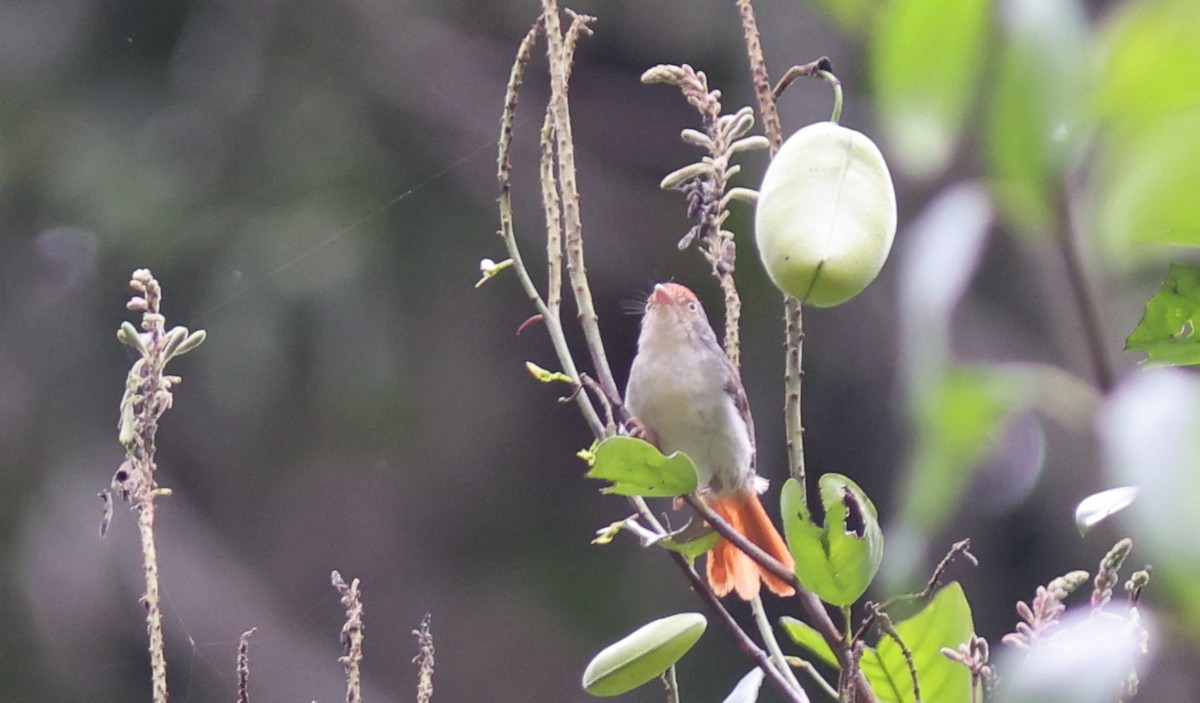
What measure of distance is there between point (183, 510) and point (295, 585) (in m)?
0.55

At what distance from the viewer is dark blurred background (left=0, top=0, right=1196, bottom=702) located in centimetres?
502

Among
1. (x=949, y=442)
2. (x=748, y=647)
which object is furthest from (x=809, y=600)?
(x=949, y=442)

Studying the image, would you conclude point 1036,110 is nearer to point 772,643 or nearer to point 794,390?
point 794,390

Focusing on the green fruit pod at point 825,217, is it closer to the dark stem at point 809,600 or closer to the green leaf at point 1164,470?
the dark stem at point 809,600

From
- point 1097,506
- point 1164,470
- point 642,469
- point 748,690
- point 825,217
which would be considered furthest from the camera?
point 748,690

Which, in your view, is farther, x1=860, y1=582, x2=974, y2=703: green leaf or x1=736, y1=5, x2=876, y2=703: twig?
x1=860, y1=582, x2=974, y2=703: green leaf

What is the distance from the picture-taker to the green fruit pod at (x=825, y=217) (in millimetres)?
688

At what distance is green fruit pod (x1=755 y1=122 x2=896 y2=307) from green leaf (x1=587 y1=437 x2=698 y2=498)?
0.54 feet

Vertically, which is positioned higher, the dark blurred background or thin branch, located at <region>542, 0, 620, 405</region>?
the dark blurred background

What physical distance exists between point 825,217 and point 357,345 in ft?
14.6

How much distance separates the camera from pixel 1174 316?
601mm

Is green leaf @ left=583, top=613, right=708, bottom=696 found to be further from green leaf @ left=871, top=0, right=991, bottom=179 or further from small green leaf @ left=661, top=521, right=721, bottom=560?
green leaf @ left=871, top=0, right=991, bottom=179

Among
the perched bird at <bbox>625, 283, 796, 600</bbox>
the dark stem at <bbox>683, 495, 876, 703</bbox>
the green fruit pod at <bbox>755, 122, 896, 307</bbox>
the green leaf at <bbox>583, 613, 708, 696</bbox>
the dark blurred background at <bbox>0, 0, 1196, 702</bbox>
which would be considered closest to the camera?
the green fruit pod at <bbox>755, 122, 896, 307</bbox>

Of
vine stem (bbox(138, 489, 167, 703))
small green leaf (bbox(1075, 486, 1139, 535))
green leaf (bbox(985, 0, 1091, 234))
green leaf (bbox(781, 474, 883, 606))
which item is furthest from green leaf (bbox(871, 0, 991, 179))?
vine stem (bbox(138, 489, 167, 703))
